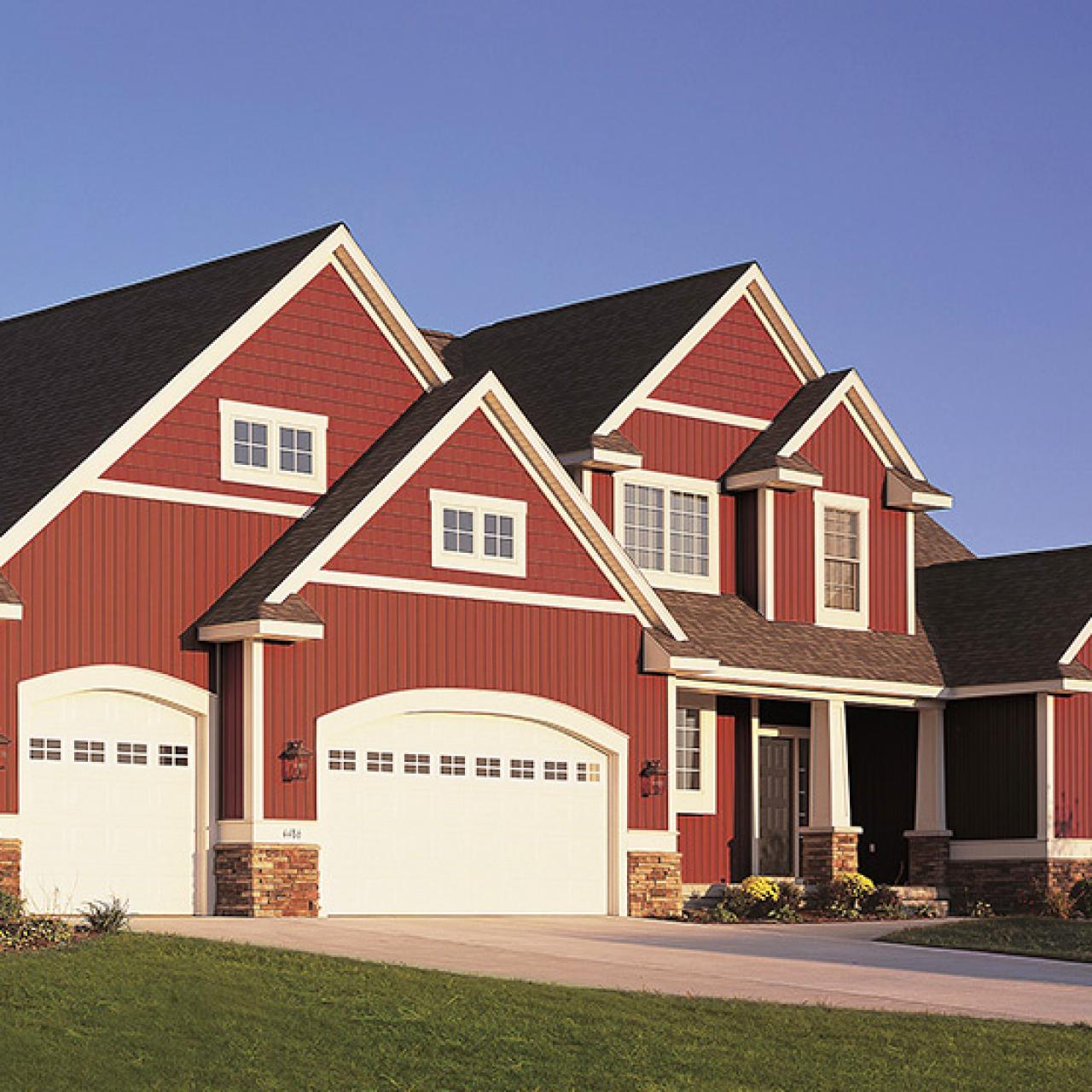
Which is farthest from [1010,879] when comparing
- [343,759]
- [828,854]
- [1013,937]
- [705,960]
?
[705,960]

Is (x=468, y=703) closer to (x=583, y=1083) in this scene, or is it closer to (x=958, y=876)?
(x=958, y=876)

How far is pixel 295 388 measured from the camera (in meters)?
28.8

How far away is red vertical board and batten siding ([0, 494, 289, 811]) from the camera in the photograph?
25641 millimetres

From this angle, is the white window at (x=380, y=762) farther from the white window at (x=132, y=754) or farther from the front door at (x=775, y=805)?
the front door at (x=775, y=805)

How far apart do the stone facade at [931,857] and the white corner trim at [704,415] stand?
23.7 feet

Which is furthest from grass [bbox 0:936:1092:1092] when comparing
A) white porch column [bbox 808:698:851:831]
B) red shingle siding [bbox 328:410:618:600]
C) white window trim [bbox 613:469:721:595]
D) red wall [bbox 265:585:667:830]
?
white porch column [bbox 808:698:851:831]

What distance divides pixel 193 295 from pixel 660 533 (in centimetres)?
822

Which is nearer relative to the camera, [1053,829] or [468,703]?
[468,703]

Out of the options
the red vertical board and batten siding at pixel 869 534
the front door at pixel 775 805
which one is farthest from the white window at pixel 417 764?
the front door at pixel 775 805

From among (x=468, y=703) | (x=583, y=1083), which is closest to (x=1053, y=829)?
(x=468, y=703)

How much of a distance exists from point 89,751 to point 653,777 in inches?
333

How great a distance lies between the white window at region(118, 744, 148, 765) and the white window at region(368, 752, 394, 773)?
301cm

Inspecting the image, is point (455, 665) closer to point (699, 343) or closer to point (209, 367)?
point (209, 367)

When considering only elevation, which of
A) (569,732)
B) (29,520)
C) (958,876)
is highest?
(29,520)
